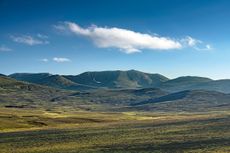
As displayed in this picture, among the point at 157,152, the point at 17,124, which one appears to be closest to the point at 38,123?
the point at 17,124

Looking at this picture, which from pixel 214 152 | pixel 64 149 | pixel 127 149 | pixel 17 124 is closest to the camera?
pixel 214 152

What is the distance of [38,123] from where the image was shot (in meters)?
127

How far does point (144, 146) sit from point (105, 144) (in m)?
7.85

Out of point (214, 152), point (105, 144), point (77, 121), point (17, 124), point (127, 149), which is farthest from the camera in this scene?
point (77, 121)

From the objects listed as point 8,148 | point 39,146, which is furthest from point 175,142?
point 8,148

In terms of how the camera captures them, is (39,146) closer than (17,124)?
Yes

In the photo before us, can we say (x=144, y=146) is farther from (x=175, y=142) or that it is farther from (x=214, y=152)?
(x=214, y=152)

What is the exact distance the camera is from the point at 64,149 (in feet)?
200

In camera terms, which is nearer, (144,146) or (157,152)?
(157,152)

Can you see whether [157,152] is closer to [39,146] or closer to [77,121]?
[39,146]

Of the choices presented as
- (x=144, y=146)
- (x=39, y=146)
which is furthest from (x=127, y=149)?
(x=39, y=146)

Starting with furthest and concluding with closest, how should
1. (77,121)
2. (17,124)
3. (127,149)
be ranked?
(77,121) → (17,124) → (127,149)

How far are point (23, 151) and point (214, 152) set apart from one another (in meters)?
27.5

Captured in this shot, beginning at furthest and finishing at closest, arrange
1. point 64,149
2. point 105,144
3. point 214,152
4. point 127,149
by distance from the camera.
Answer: point 105,144
point 64,149
point 127,149
point 214,152
